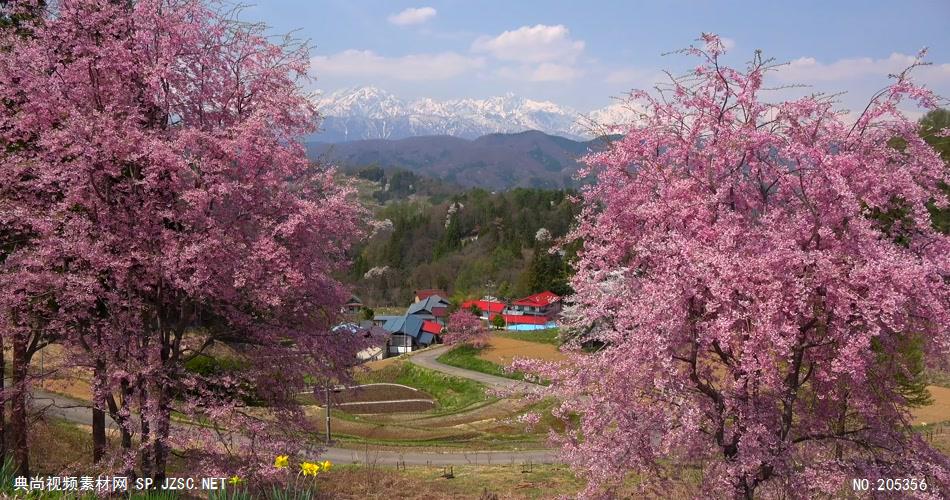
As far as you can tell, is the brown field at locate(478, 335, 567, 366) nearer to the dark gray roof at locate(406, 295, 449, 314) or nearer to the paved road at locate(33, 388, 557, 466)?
the dark gray roof at locate(406, 295, 449, 314)

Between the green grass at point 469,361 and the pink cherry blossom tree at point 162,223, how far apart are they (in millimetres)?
47213

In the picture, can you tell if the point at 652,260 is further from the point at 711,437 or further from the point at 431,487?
the point at 431,487

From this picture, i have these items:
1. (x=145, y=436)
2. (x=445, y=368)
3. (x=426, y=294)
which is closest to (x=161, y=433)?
(x=145, y=436)

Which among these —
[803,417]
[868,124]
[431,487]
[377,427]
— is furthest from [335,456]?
[868,124]

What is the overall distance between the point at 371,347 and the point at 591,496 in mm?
5424

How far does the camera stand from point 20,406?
11016 mm

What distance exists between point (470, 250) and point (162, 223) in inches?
5286

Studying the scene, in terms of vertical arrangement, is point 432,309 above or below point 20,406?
below

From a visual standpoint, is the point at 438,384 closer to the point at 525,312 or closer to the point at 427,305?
the point at 525,312

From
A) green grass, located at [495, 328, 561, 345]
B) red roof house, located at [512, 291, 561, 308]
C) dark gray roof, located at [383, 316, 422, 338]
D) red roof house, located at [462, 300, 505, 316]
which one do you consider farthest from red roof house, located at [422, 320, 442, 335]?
green grass, located at [495, 328, 561, 345]

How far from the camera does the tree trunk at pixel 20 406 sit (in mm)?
10852

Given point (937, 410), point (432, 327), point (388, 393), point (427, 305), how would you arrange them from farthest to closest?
point (427, 305)
point (432, 327)
point (388, 393)
point (937, 410)

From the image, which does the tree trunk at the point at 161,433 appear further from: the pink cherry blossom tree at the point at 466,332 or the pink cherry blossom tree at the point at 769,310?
the pink cherry blossom tree at the point at 466,332

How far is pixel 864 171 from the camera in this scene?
7883 mm
